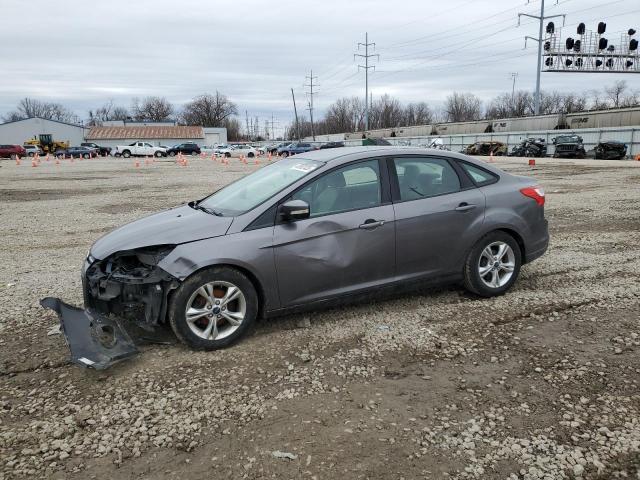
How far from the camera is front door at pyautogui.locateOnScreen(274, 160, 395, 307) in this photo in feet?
13.9

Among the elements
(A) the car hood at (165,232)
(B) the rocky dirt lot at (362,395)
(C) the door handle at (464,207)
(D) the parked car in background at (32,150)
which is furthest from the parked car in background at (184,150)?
(C) the door handle at (464,207)

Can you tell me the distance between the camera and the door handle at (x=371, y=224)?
176 inches

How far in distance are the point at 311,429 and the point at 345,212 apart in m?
2.02

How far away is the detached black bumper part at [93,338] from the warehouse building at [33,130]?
9339 cm

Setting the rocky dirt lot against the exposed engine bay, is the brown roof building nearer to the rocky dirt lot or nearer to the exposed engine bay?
the exposed engine bay

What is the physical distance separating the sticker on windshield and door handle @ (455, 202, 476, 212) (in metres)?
1.47

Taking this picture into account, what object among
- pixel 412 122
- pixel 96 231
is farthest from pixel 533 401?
pixel 412 122

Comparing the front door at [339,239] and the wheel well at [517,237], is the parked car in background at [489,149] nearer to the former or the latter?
the wheel well at [517,237]

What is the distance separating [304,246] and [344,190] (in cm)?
69

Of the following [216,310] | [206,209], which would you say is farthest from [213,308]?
[206,209]

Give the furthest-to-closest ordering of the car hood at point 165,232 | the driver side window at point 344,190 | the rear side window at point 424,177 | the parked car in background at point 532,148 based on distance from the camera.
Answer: the parked car in background at point 532,148, the rear side window at point 424,177, the driver side window at point 344,190, the car hood at point 165,232

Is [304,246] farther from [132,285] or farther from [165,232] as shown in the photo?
[132,285]

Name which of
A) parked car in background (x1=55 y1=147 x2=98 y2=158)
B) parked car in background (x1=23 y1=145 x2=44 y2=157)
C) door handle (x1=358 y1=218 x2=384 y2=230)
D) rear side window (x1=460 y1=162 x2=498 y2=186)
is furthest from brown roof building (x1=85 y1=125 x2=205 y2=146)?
door handle (x1=358 y1=218 x2=384 y2=230)

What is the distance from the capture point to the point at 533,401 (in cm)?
329
